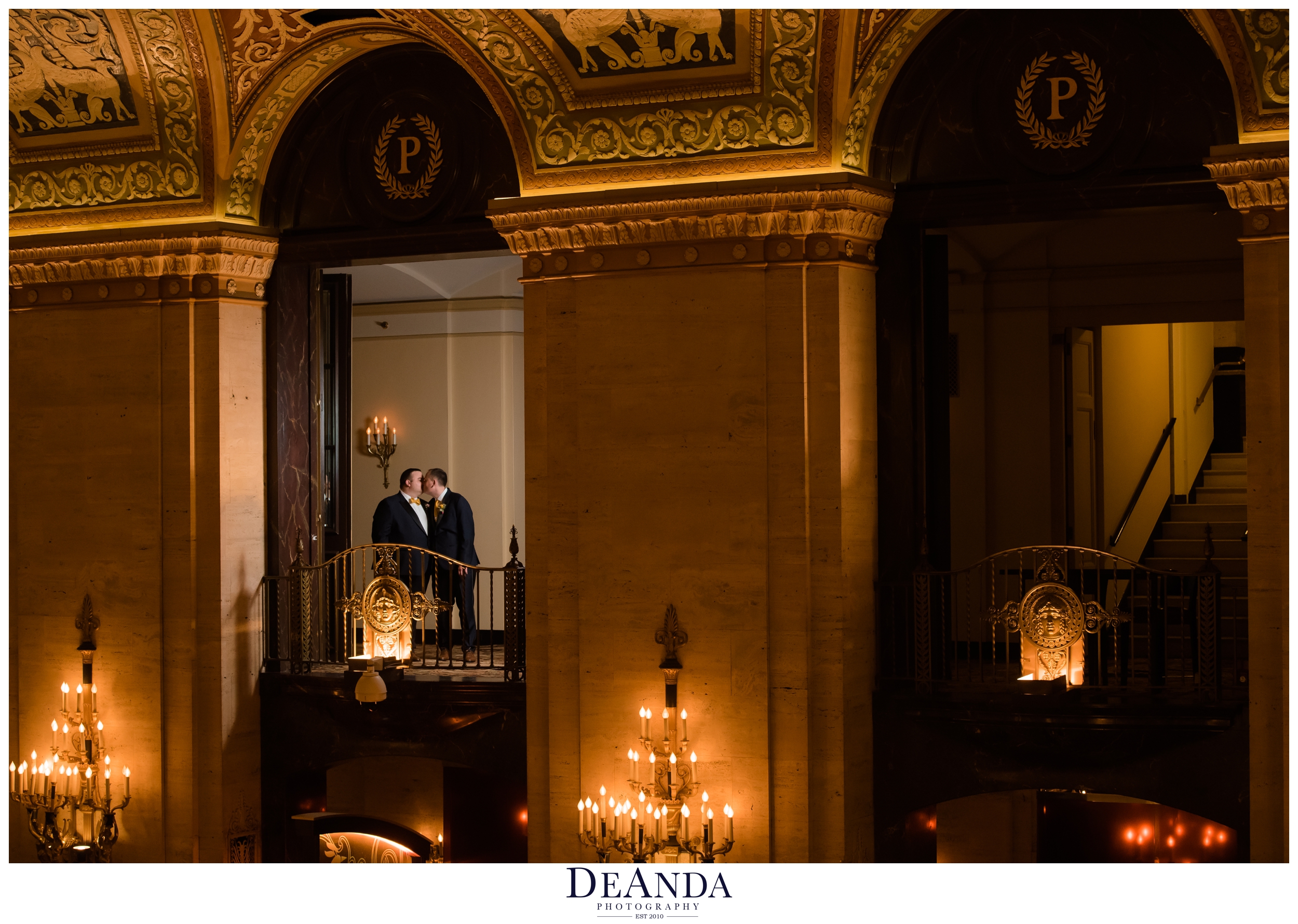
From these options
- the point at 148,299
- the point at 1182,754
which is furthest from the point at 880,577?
the point at 148,299

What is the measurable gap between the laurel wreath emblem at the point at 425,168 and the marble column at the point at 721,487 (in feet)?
3.54

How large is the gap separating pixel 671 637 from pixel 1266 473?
11.3ft

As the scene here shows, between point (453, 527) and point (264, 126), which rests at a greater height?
point (264, 126)

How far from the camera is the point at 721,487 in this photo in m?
8.84

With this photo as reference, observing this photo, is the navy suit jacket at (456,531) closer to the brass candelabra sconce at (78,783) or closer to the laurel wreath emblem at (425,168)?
→ the laurel wreath emblem at (425,168)

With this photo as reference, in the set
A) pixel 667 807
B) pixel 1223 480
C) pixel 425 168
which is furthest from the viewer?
pixel 1223 480

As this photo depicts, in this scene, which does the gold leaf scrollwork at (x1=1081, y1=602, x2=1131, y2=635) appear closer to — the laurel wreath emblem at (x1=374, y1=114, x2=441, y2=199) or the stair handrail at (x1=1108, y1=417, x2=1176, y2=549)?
the stair handrail at (x1=1108, y1=417, x2=1176, y2=549)

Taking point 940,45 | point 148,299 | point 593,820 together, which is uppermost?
point 940,45

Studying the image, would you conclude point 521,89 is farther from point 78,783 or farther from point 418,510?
point 78,783

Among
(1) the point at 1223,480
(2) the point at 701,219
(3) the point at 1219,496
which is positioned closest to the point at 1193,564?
(3) the point at 1219,496

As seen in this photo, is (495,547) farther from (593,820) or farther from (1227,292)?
(1227,292)

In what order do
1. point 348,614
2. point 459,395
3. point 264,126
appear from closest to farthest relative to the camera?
point 264,126, point 348,614, point 459,395

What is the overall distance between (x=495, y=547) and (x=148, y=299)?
5.11 metres

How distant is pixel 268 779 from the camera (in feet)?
34.4
